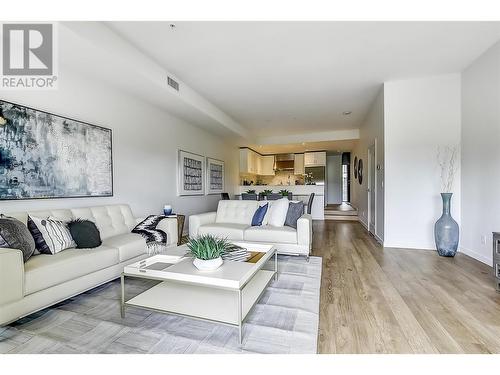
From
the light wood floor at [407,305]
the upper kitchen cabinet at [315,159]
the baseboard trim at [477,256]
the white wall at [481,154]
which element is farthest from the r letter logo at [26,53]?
the upper kitchen cabinet at [315,159]

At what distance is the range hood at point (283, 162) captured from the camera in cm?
1005

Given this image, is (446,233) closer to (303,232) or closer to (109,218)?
(303,232)

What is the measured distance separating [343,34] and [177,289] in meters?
3.09

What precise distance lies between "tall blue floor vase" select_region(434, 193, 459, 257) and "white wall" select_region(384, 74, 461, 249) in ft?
1.04

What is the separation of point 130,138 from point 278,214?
2.59 meters

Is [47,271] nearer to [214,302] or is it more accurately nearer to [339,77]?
[214,302]

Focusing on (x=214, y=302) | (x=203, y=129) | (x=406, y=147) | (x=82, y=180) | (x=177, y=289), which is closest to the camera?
(x=214, y=302)

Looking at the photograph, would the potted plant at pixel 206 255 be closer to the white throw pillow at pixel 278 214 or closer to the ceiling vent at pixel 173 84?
the white throw pillow at pixel 278 214

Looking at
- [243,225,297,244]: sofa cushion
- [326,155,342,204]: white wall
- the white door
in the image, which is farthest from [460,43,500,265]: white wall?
[326,155,342,204]: white wall

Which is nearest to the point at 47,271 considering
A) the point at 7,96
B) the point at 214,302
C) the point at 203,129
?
the point at 214,302

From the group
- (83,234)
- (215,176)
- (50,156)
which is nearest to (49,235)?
(83,234)

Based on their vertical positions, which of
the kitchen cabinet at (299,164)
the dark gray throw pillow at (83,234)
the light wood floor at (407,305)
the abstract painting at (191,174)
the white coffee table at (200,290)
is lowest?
the light wood floor at (407,305)

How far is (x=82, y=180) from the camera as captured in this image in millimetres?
3070

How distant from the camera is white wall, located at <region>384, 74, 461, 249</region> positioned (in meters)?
3.86
